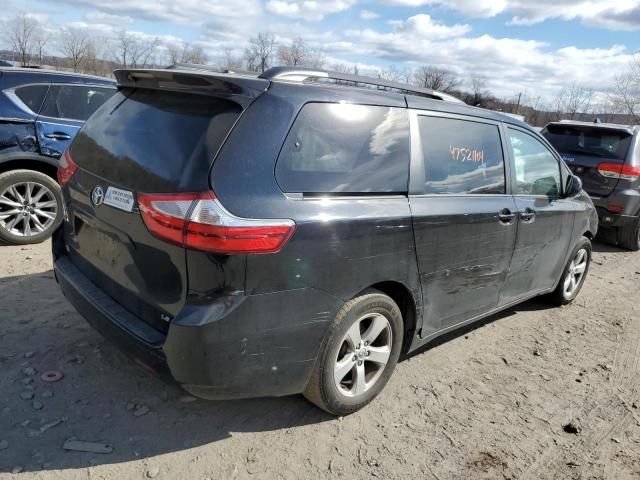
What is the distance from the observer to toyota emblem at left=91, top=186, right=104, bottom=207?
266 cm

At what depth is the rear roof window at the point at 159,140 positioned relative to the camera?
91.2 inches

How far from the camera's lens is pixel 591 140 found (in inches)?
308

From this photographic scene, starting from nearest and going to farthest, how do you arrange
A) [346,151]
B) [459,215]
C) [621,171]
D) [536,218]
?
[346,151] < [459,215] < [536,218] < [621,171]

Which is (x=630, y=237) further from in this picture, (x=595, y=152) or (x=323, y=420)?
(x=323, y=420)

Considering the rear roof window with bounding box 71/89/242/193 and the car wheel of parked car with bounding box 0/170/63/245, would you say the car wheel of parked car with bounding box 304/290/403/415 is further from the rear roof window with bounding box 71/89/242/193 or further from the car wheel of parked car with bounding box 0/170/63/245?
the car wheel of parked car with bounding box 0/170/63/245

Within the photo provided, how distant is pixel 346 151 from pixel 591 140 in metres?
6.56

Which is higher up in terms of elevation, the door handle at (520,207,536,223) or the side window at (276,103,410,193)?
the side window at (276,103,410,193)

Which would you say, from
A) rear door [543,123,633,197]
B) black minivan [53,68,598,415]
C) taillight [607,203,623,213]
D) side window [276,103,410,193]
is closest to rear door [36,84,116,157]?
black minivan [53,68,598,415]

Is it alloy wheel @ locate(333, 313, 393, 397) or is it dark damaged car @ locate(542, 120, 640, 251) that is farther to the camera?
dark damaged car @ locate(542, 120, 640, 251)

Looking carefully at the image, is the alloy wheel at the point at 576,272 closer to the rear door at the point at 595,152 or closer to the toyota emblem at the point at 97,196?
the rear door at the point at 595,152

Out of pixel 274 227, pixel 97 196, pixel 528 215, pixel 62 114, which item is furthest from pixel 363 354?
pixel 62 114

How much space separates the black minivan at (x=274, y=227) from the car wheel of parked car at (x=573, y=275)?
192cm

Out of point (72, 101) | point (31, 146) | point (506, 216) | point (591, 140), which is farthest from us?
point (591, 140)

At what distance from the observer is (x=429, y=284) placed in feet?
10.3
